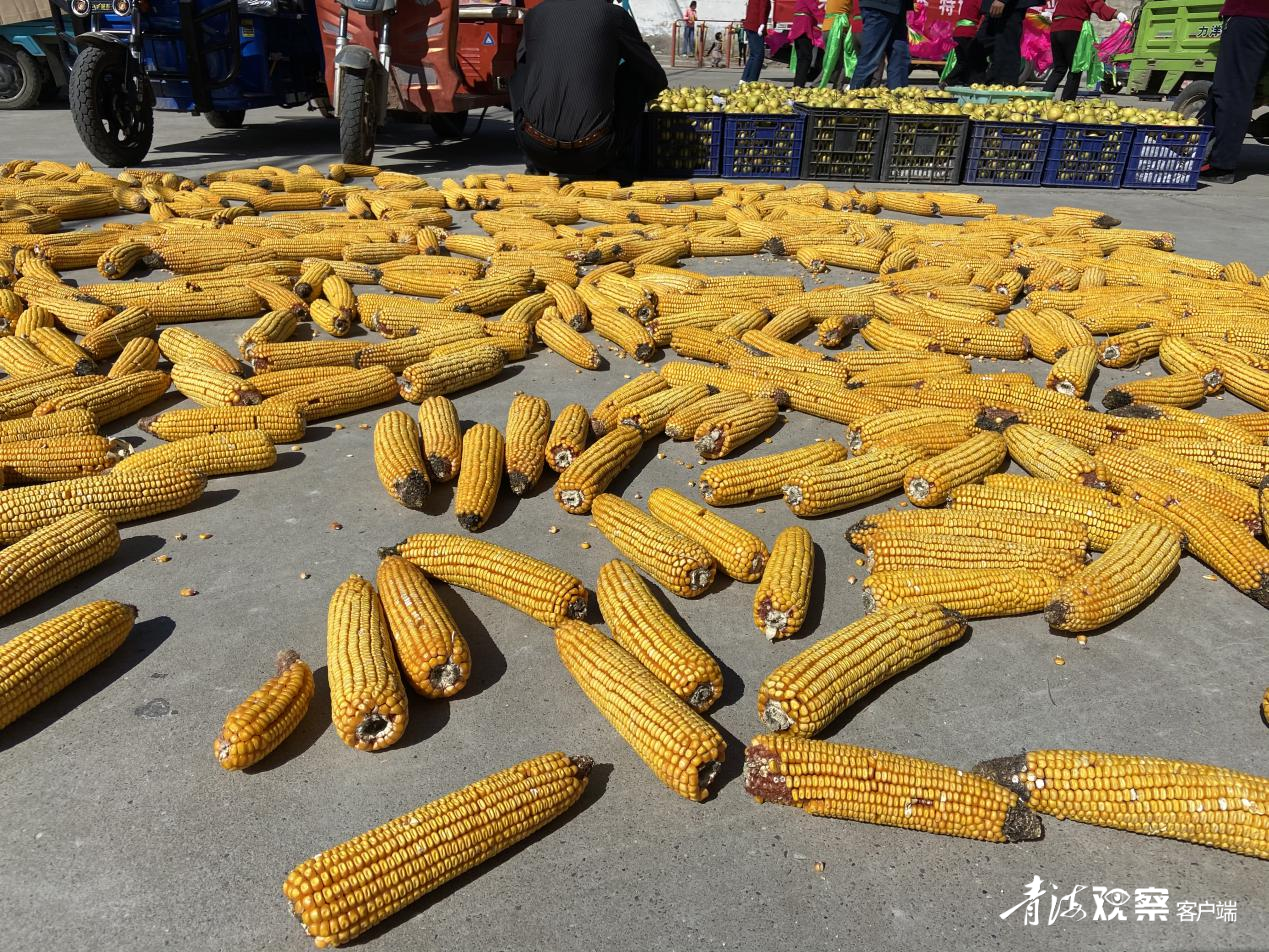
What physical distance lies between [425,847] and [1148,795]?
6.78 ft

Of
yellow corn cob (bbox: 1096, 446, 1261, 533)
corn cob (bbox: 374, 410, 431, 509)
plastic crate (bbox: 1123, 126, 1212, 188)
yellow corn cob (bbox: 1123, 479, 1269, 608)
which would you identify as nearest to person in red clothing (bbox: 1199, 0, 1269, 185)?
plastic crate (bbox: 1123, 126, 1212, 188)

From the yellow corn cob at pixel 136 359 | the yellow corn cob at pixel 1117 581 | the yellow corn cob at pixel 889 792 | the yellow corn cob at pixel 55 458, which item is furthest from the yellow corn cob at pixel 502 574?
the yellow corn cob at pixel 136 359

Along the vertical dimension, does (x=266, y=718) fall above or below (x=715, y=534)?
below

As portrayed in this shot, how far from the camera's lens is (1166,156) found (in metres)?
11.4

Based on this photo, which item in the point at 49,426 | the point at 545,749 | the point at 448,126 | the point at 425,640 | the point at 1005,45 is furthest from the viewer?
the point at 1005,45

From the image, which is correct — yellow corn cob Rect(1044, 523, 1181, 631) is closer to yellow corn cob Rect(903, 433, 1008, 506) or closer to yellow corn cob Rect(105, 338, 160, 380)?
yellow corn cob Rect(903, 433, 1008, 506)

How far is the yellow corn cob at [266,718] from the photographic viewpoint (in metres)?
2.34

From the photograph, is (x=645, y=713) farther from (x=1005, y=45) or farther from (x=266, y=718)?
(x=1005, y=45)

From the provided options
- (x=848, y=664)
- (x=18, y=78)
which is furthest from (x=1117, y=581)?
(x=18, y=78)

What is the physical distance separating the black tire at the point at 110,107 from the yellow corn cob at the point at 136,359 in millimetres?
7537

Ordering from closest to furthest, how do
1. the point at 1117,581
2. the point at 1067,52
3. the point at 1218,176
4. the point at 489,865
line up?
the point at 489,865 < the point at 1117,581 < the point at 1218,176 < the point at 1067,52

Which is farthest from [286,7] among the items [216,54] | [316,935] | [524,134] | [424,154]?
[316,935]

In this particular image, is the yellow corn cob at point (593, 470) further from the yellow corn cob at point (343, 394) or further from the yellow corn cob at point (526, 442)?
the yellow corn cob at point (343, 394)

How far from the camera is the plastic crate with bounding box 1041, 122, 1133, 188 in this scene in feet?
36.6
